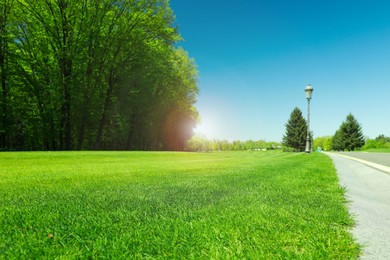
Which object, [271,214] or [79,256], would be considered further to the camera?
[271,214]

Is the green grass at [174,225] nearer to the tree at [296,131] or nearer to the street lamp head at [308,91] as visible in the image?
the street lamp head at [308,91]

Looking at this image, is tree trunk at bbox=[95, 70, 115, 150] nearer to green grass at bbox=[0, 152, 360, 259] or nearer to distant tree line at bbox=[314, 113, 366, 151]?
green grass at bbox=[0, 152, 360, 259]

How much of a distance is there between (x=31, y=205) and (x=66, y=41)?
2139cm

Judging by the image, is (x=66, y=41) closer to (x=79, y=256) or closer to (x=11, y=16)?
(x=11, y=16)

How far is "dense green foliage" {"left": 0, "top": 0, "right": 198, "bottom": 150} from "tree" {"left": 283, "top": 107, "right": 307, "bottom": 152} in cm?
4217

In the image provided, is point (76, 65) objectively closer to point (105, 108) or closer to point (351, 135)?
point (105, 108)

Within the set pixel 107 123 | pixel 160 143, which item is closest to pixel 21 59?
pixel 107 123

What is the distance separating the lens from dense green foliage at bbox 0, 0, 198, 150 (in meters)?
21.2

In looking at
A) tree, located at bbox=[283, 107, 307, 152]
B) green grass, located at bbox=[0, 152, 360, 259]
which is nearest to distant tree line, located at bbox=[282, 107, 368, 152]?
tree, located at bbox=[283, 107, 307, 152]

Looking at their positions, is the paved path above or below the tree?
below

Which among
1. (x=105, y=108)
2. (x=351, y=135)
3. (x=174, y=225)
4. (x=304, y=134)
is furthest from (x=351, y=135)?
(x=174, y=225)

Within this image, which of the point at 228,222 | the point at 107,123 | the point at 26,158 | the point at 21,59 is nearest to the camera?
the point at 228,222

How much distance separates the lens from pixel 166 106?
3678 centimetres

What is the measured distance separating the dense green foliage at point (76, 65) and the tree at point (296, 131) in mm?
42169
